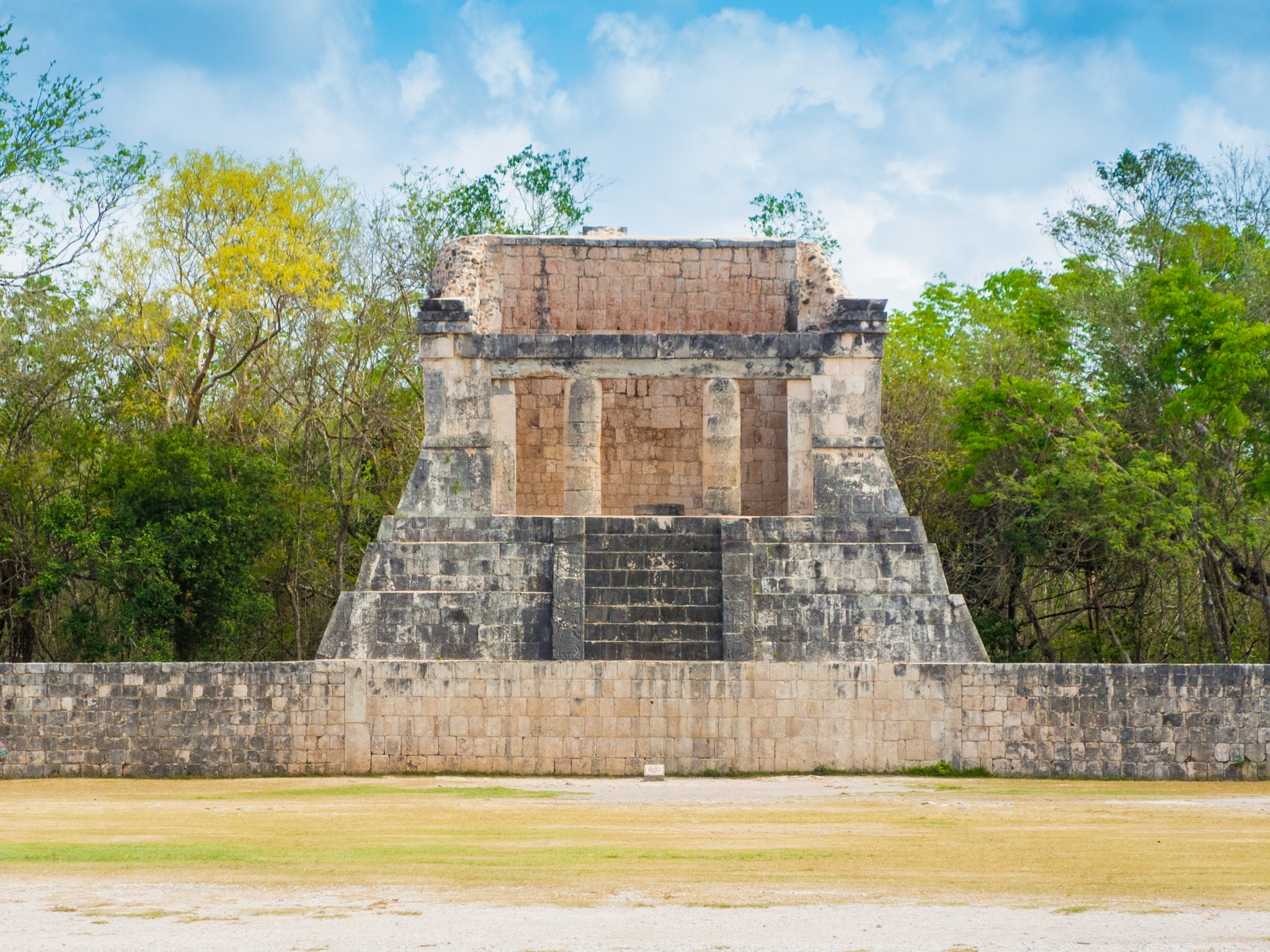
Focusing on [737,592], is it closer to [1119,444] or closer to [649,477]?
[649,477]

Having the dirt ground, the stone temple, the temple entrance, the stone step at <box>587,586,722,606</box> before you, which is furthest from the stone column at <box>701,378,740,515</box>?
the dirt ground

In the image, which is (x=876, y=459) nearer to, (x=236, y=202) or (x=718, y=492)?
(x=718, y=492)

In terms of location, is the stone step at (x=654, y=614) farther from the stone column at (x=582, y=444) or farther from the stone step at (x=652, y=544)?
the stone column at (x=582, y=444)

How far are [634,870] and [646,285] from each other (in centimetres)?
1194

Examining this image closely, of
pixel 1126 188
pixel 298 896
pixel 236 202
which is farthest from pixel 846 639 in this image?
pixel 236 202

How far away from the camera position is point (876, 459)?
1605cm

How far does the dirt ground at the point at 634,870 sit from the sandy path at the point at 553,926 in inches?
0.7

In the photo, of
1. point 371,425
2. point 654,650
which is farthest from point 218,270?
point 654,650

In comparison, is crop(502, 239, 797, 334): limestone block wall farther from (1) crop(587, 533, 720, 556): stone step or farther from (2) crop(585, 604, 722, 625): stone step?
(2) crop(585, 604, 722, 625): stone step

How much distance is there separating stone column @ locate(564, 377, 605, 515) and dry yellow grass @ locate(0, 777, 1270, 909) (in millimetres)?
5246

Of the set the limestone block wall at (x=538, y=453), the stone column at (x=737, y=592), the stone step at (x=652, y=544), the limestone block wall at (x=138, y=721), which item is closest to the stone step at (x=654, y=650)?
the stone column at (x=737, y=592)

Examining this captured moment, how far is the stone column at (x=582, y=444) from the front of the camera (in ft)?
53.1

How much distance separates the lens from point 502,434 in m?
16.1

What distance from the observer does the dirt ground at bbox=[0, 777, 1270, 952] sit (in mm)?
5965
